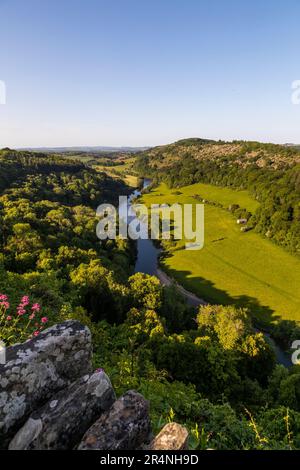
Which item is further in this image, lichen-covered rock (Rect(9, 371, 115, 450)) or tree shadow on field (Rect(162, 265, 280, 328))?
tree shadow on field (Rect(162, 265, 280, 328))

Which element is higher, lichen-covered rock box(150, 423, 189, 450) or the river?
lichen-covered rock box(150, 423, 189, 450)

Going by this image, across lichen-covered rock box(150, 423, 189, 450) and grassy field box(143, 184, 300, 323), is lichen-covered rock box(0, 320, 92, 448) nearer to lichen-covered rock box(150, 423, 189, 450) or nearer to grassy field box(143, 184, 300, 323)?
lichen-covered rock box(150, 423, 189, 450)

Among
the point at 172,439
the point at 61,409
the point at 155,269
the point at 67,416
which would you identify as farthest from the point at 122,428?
the point at 155,269

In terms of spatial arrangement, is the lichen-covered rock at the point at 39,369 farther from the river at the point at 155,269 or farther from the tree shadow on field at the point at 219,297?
the tree shadow on field at the point at 219,297

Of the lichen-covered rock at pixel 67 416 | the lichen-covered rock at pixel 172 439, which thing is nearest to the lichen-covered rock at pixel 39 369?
the lichen-covered rock at pixel 67 416

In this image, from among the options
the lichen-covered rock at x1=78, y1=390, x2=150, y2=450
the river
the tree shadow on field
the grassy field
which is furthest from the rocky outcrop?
the grassy field

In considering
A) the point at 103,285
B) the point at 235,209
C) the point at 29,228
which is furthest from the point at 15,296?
the point at 235,209

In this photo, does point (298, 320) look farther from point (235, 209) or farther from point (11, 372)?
point (235, 209)
